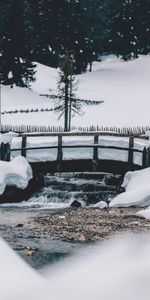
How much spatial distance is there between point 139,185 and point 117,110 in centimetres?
Answer: 3487

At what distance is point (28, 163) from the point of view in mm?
24875

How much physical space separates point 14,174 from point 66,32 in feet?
180

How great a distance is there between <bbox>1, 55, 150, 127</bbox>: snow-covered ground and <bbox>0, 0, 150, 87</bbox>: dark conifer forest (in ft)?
6.68

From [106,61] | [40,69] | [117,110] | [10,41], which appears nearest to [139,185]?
[117,110]

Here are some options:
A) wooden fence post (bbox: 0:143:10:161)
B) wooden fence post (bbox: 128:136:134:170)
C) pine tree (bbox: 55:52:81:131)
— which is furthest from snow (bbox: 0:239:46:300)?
pine tree (bbox: 55:52:81:131)

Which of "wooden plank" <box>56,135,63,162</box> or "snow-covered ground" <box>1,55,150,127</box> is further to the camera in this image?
"snow-covered ground" <box>1,55,150,127</box>

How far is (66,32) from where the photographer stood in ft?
245

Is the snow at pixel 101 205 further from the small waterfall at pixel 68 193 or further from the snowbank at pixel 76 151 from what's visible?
the snowbank at pixel 76 151

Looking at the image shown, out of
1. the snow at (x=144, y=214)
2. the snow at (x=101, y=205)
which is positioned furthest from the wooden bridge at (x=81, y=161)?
the snow at (x=144, y=214)

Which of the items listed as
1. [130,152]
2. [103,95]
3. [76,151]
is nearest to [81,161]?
[76,151]

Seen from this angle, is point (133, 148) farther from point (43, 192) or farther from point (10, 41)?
point (10, 41)

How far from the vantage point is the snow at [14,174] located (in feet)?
72.3

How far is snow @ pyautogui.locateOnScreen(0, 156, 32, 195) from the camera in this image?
72.3 ft

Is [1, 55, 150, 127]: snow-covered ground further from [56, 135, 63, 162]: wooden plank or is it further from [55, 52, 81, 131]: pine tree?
[56, 135, 63, 162]: wooden plank
